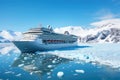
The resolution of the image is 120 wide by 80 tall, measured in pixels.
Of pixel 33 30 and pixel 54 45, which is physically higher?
pixel 33 30

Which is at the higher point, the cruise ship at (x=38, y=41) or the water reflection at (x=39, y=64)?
the cruise ship at (x=38, y=41)

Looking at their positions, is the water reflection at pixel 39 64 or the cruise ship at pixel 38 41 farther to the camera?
the cruise ship at pixel 38 41

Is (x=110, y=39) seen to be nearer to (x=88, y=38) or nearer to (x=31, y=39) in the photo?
(x=88, y=38)

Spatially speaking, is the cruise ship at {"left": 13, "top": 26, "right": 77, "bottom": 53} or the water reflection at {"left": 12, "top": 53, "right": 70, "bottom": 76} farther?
the cruise ship at {"left": 13, "top": 26, "right": 77, "bottom": 53}

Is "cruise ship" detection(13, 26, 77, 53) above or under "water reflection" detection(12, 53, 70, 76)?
above

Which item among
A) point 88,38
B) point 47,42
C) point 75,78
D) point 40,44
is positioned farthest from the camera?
point 88,38

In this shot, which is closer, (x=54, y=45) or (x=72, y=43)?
(x=54, y=45)

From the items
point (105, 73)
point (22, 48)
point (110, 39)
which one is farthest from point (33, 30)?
point (110, 39)

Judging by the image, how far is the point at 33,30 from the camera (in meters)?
45.4

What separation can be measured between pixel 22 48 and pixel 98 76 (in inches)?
937

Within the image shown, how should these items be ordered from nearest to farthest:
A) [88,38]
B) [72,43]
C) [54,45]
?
[54,45]
[72,43]
[88,38]

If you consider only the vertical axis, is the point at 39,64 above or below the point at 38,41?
below

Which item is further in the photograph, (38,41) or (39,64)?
(38,41)

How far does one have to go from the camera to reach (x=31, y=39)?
37031 mm
